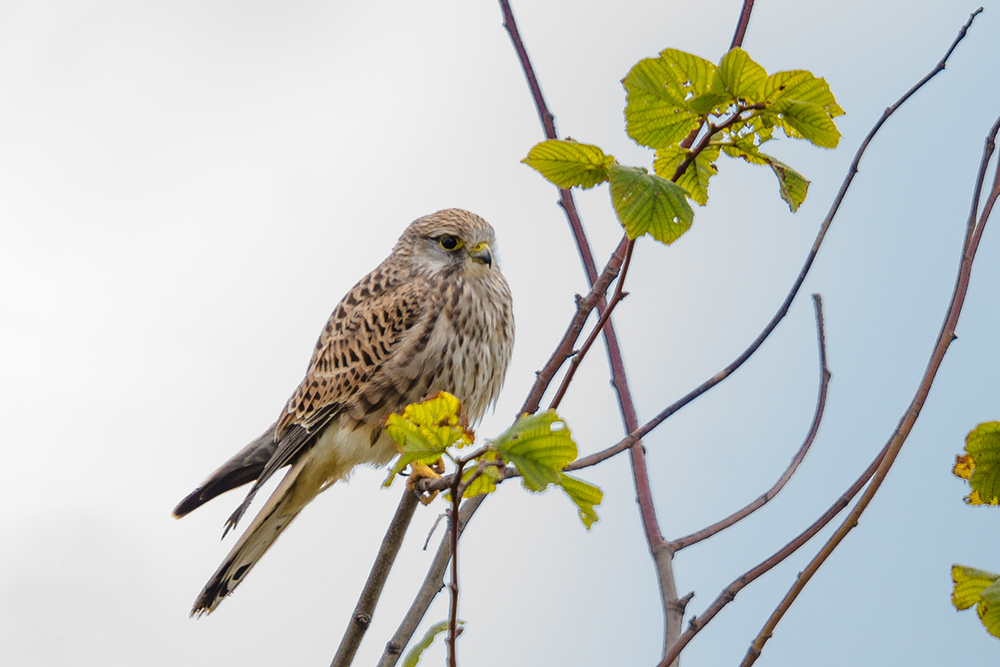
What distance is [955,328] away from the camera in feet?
5.21

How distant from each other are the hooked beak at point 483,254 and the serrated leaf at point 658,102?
2.12m

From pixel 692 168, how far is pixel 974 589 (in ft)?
2.53

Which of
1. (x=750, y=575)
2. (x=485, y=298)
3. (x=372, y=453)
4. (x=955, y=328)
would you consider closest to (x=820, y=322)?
(x=955, y=328)

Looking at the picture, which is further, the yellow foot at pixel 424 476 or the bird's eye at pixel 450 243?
the bird's eye at pixel 450 243

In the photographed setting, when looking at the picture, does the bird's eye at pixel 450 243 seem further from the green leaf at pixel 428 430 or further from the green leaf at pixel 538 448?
the green leaf at pixel 538 448

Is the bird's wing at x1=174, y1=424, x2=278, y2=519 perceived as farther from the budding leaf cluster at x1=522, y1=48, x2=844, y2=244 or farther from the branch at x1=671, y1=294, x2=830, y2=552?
the budding leaf cluster at x1=522, y1=48, x2=844, y2=244

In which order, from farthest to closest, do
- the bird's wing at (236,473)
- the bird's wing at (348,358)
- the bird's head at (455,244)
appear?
the bird's head at (455,244) → the bird's wing at (348,358) → the bird's wing at (236,473)

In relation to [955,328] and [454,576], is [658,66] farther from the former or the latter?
[454,576]

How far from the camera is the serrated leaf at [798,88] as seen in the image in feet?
4.54

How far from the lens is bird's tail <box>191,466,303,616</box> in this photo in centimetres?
344

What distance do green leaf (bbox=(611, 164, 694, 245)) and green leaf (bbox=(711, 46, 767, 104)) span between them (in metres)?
0.15

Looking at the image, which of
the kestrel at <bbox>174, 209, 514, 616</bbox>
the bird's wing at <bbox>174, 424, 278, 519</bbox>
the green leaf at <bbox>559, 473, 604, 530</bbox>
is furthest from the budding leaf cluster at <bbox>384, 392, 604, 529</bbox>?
the bird's wing at <bbox>174, 424, 278, 519</bbox>

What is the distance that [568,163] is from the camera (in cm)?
149

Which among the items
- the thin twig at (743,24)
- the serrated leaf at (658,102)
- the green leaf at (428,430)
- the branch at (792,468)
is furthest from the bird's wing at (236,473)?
the serrated leaf at (658,102)
